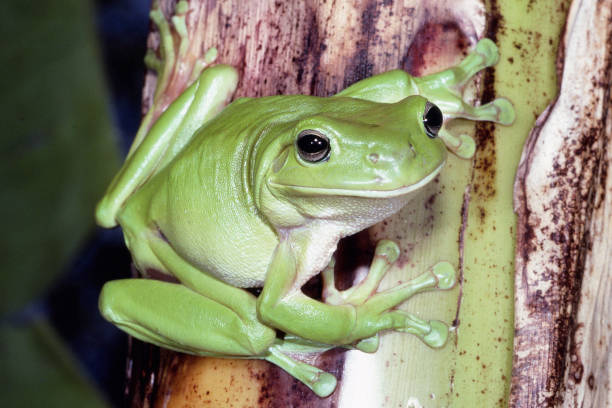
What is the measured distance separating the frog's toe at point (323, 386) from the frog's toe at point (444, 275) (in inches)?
9.9

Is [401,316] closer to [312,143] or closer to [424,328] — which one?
[424,328]

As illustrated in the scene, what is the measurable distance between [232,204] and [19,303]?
2.58 meters

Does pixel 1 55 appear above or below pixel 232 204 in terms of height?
below

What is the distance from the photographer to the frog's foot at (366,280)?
118 cm

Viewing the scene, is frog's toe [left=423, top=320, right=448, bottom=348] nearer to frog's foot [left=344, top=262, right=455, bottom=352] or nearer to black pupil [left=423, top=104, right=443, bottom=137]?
frog's foot [left=344, top=262, right=455, bottom=352]

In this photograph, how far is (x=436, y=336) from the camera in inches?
45.9

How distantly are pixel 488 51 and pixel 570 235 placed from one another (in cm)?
37

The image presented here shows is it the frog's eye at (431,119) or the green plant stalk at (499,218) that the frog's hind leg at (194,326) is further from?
the frog's eye at (431,119)

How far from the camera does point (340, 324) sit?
114 centimetres

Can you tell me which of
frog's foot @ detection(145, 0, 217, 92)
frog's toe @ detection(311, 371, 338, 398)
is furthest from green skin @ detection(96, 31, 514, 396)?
frog's foot @ detection(145, 0, 217, 92)

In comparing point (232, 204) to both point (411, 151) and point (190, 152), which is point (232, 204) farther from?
point (411, 151)

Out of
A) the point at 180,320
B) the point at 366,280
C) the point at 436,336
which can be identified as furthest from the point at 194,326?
the point at 436,336

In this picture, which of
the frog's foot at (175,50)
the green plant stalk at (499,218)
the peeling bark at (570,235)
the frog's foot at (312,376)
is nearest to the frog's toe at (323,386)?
the frog's foot at (312,376)

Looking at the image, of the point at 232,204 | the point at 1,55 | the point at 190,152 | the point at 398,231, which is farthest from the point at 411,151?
the point at 1,55
